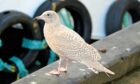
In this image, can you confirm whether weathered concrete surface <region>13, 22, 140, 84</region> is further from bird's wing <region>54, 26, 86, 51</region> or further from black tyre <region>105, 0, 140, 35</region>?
black tyre <region>105, 0, 140, 35</region>

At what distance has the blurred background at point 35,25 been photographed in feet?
13.2

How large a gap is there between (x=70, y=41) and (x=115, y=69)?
0.61 metres

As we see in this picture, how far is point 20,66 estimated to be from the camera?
404cm

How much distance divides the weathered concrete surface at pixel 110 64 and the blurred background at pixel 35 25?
118cm

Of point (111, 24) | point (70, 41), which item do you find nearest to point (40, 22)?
point (111, 24)

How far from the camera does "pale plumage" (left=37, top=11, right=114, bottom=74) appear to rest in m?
2.11

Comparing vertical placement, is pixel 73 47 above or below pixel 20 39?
above

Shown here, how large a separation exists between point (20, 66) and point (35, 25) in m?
0.39

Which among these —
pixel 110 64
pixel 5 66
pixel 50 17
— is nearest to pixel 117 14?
pixel 5 66

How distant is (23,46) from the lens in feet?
13.9

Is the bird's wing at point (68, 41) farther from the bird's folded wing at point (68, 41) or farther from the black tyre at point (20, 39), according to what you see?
the black tyre at point (20, 39)

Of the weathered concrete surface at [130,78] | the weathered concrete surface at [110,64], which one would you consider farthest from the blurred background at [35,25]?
the weathered concrete surface at [130,78]

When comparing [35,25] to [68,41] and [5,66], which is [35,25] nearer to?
[5,66]

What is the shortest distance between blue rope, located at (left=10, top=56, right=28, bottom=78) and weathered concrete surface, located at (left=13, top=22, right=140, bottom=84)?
1.16 m
